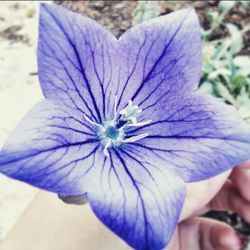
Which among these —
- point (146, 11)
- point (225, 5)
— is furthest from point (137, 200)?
point (225, 5)

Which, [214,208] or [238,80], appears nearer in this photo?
[214,208]

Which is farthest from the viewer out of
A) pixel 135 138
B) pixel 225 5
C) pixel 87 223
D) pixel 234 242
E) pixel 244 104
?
pixel 225 5

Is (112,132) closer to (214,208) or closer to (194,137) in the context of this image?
(194,137)

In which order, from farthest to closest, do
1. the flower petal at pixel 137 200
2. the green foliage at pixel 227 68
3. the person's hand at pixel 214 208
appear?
1. the green foliage at pixel 227 68
2. the person's hand at pixel 214 208
3. the flower petal at pixel 137 200

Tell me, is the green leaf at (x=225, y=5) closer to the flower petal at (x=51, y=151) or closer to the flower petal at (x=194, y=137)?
the flower petal at (x=194, y=137)

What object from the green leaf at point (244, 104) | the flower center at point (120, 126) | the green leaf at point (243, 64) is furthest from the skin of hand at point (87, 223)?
the green leaf at point (243, 64)
